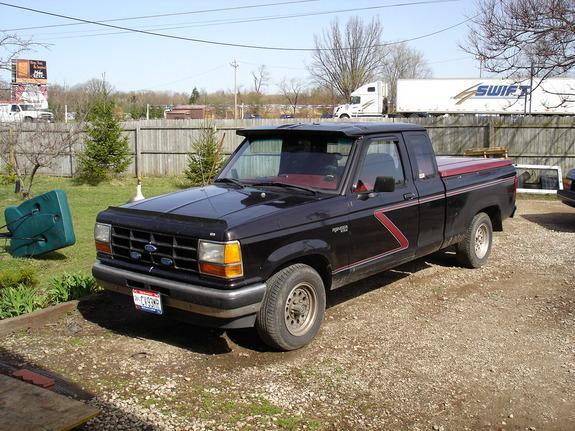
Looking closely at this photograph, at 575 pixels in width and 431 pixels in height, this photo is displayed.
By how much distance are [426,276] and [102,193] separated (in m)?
12.5

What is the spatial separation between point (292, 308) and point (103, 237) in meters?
1.79

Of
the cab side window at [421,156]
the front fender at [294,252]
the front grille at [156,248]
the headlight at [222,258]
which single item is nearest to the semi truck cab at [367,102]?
the cab side window at [421,156]

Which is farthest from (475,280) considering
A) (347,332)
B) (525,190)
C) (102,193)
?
(102,193)

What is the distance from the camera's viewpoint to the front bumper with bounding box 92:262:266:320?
4.35 m

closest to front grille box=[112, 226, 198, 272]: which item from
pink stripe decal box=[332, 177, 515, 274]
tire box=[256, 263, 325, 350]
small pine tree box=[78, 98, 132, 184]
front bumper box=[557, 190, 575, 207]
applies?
tire box=[256, 263, 325, 350]

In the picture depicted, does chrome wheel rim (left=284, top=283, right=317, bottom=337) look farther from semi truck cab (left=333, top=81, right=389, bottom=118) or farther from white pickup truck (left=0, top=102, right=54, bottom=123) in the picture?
semi truck cab (left=333, top=81, right=389, bottom=118)

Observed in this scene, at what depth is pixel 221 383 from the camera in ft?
14.2

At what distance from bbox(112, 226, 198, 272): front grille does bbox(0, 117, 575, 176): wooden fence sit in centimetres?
1391

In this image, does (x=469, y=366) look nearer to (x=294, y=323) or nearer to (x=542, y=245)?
(x=294, y=323)

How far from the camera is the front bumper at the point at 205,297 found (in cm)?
435

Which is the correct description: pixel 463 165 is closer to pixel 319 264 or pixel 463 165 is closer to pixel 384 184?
pixel 384 184

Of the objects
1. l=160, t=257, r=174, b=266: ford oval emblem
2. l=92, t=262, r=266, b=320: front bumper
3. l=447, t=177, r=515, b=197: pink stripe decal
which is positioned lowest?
l=92, t=262, r=266, b=320: front bumper

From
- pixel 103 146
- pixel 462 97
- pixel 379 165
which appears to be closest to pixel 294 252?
pixel 379 165

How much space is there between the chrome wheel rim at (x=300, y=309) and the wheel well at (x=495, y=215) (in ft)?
12.8
